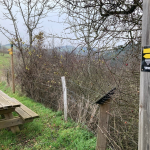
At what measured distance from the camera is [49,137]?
11.7 feet

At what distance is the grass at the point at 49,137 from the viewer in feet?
10.2

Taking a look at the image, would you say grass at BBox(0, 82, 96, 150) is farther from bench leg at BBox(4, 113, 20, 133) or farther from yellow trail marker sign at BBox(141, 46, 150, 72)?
yellow trail marker sign at BBox(141, 46, 150, 72)

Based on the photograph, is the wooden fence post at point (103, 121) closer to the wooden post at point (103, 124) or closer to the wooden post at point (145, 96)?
the wooden post at point (103, 124)

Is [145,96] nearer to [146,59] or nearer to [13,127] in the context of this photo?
[146,59]

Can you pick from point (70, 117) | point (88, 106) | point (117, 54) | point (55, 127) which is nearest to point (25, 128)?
point (55, 127)

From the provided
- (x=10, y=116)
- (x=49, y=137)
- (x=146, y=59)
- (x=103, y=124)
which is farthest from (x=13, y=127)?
(x=146, y=59)

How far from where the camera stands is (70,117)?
438cm

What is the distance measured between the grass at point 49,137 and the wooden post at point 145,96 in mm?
1805

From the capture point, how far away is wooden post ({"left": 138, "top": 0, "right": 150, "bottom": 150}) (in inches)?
44.7

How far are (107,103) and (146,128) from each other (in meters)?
1.15

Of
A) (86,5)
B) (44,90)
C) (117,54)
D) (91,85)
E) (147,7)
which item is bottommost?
(44,90)

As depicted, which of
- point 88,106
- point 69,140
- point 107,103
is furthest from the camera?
point 88,106

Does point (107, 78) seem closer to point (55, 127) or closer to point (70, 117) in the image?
point (70, 117)

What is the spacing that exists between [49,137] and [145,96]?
2.93m
